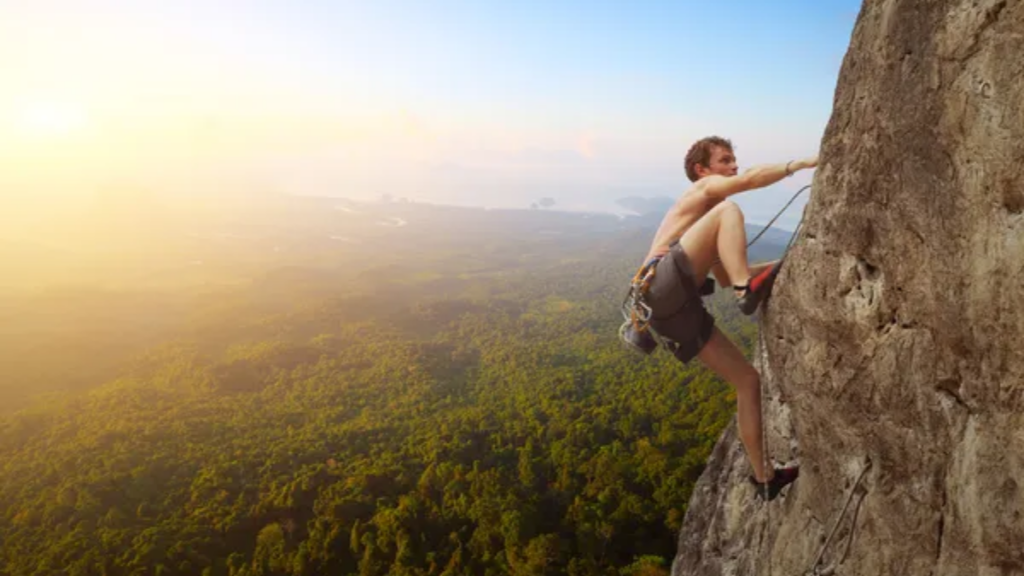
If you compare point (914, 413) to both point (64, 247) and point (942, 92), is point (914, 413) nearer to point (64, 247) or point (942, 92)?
point (942, 92)

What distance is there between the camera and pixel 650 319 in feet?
16.8

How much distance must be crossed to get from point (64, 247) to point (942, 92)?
216m

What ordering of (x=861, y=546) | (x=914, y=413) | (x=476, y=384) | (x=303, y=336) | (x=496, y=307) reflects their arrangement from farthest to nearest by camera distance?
(x=496, y=307) → (x=303, y=336) → (x=476, y=384) → (x=861, y=546) → (x=914, y=413)

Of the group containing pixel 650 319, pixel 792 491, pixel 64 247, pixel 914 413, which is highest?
pixel 650 319

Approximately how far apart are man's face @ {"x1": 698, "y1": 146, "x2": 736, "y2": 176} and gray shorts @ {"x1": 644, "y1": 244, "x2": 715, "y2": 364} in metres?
0.84

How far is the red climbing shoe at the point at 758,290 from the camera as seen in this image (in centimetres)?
481

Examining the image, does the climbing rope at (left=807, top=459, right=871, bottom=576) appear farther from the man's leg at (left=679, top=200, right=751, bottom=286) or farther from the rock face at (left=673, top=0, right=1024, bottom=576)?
the man's leg at (left=679, top=200, right=751, bottom=286)

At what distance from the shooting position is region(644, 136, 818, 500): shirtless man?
4.48 m

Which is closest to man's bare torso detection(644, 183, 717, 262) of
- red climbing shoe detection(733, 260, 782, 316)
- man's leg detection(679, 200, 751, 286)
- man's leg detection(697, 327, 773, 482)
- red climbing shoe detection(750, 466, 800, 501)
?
man's leg detection(679, 200, 751, 286)

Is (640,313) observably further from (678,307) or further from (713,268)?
(713,268)

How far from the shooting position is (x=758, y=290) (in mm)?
4977

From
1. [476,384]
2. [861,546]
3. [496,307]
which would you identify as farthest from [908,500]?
[496,307]

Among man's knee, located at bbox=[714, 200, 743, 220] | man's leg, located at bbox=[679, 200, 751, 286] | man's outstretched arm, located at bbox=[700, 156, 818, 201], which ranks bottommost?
man's leg, located at bbox=[679, 200, 751, 286]

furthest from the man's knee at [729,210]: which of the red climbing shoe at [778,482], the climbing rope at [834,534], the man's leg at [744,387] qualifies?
the red climbing shoe at [778,482]
